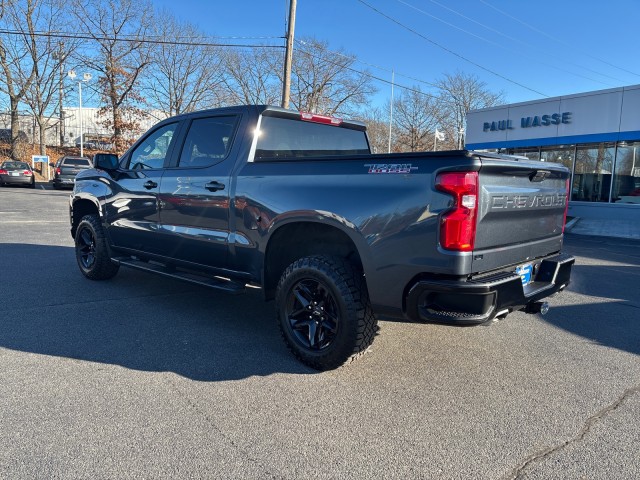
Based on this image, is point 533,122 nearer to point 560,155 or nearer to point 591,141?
point 560,155

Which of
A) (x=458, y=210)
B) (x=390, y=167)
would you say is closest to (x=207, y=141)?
(x=390, y=167)

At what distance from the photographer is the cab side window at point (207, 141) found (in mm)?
4461

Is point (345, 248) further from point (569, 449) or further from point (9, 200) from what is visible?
point (9, 200)

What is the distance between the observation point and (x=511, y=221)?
11.0 feet

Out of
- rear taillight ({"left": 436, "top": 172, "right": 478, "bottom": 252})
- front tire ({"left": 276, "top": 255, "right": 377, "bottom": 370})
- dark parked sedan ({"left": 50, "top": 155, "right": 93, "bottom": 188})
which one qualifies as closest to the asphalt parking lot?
front tire ({"left": 276, "top": 255, "right": 377, "bottom": 370})

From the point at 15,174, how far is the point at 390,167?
28.4 m

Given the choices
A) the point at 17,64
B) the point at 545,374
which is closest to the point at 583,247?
the point at 545,374

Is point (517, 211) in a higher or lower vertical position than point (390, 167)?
lower

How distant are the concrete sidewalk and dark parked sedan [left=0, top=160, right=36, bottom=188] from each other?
2635 centimetres

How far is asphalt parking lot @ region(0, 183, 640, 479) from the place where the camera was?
252 cm

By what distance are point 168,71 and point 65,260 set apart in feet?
132

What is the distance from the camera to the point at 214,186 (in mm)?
4297

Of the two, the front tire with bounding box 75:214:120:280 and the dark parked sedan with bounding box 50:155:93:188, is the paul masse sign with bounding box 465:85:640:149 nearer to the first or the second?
the front tire with bounding box 75:214:120:280

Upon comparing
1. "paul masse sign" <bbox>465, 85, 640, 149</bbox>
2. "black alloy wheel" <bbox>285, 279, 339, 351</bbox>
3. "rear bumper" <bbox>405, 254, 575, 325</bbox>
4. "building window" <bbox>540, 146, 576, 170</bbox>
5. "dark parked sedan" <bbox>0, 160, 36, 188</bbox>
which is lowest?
"black alloy wheel" <bbox>285, 279, 339, 351</bbox>
